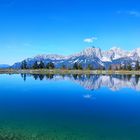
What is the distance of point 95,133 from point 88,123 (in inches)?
186

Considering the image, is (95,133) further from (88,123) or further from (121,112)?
(121,112)

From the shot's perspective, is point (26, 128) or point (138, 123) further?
point (138, 123)

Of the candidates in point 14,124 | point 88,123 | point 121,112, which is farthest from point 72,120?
point 121,112

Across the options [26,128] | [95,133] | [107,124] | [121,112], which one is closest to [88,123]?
[107,124]

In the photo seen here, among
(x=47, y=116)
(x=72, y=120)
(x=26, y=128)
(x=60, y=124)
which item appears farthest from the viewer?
(x=47, y=116)

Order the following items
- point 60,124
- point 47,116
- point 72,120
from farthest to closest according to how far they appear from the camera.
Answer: point 47,116 → point 72,120 → point 60,124

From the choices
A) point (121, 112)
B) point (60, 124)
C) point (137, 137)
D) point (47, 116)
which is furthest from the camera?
point (121, 112)

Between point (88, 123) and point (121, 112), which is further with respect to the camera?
point (121, 112)

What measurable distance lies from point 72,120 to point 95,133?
21.8 ft

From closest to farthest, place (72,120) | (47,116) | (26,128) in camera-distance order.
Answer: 1. (26,128)
2. (72,120)
3. (47,116)

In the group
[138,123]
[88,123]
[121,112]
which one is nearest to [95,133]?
[88,123]

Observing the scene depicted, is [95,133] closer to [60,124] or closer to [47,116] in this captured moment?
[60,124]

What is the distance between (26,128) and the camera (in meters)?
30.6

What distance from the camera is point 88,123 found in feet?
112
